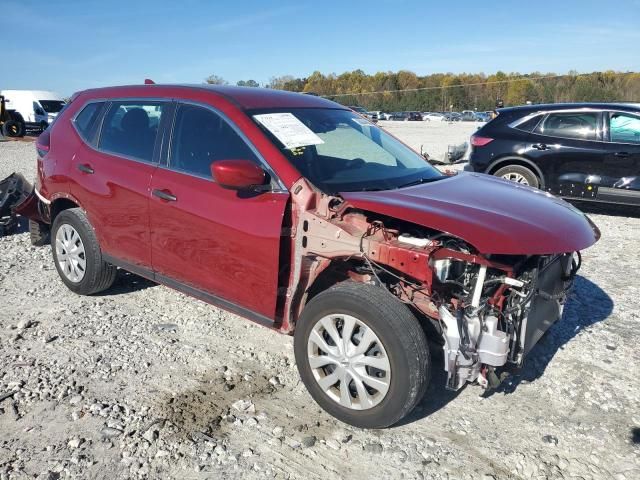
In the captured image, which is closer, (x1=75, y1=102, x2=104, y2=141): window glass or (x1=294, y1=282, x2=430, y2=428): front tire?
(x1=294, y1=282, x2=430, y2=428): front tire

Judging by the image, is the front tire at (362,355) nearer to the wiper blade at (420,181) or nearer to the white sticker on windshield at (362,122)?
the wiper blade at (420,181)

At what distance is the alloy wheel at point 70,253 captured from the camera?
477 cm

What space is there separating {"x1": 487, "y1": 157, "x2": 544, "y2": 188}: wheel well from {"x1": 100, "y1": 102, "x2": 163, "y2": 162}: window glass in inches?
237

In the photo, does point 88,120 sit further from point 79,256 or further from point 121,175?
point 79,256

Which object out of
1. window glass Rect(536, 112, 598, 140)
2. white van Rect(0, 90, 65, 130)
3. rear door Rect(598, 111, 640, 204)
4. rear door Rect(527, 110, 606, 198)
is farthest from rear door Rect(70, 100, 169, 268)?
white van Rect(0, 90, 65, 130)

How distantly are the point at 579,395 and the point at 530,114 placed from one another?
6.08m

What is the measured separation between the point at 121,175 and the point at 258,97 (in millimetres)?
1241

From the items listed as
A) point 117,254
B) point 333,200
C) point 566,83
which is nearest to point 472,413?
point 333,200

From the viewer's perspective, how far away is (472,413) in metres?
3.27

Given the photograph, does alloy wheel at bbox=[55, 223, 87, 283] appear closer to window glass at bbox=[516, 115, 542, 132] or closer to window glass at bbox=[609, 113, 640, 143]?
window glass at bbox=[516, 115, 542, 132]

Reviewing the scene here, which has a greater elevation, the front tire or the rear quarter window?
the rear quarter window

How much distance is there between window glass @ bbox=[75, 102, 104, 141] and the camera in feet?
15.4

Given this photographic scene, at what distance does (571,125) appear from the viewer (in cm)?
816

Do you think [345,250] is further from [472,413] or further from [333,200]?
[472,413]
